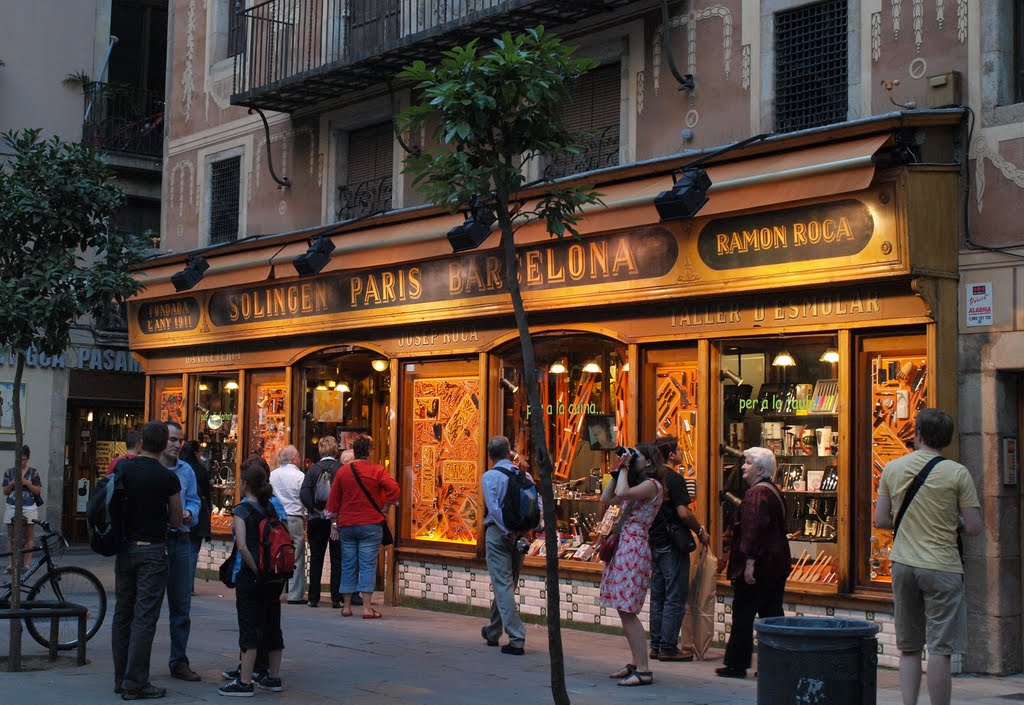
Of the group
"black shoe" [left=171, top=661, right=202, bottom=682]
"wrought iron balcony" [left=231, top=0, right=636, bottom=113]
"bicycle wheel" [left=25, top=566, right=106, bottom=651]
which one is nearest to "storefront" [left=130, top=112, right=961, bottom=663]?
"wrought iron balcony" [left=231, top=0, right=636, bottom=113]

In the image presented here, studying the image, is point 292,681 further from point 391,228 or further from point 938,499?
point 391,228

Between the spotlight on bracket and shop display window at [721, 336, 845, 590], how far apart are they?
1.35 m

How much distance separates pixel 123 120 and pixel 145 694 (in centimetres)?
1806

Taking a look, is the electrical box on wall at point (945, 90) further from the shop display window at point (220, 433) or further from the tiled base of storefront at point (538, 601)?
the shop display window at point (220, 433)

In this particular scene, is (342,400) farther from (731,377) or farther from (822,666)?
(822,666)

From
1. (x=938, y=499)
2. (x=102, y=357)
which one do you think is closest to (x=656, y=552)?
(x=938, y=499)

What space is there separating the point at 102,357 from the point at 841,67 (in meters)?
16.7

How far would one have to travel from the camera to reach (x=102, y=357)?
24703 mm

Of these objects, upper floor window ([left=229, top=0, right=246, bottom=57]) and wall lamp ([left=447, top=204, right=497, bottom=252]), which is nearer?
wall lamp ([left=447, top=204, right=497, bottom=252])

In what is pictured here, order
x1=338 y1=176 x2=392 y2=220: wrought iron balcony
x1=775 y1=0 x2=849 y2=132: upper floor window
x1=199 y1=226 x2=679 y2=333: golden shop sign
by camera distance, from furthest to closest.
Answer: x1=338 y1=176 x2=392 y2=220: wrought iron balcony < x1=199 y1=226 x2=679 y2=333: golden shop sign < x1=775 y1=0 x2=849 y2=132: upper floor window

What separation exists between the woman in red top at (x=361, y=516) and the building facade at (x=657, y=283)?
1.14 meters

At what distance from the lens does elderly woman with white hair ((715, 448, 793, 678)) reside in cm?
1016

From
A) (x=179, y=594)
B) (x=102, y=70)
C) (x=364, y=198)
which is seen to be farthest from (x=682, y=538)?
(x=102, y=70)

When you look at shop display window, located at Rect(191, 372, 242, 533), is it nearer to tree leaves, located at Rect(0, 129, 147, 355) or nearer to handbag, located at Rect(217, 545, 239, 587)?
tree leaves, located at Rect(0, 129, 147, 355)
